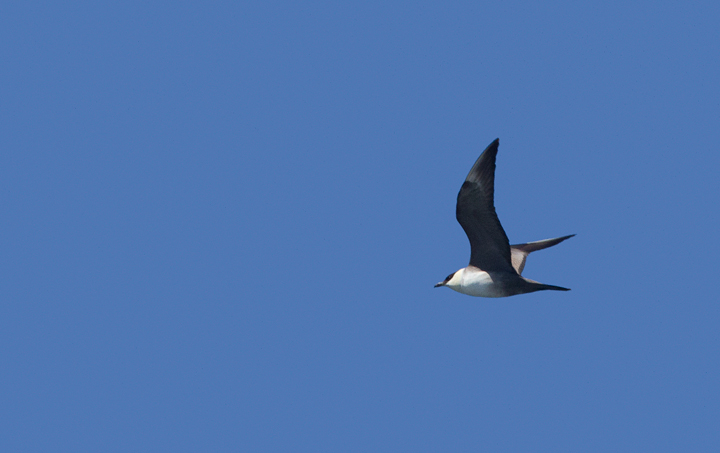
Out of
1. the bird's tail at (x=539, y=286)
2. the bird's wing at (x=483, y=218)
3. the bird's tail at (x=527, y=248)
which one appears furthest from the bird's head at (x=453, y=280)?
the bird's tail at (x=527, y=248)

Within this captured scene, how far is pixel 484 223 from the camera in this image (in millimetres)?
12195

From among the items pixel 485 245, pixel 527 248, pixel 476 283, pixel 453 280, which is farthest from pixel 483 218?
pixel 527 248

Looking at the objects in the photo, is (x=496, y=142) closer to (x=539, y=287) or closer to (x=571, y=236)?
(x=539, y=287)

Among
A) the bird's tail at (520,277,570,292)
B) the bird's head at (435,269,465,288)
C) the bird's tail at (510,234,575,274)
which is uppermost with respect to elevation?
the bird's tail at (510,234,575,274)

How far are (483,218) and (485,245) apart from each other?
0.51 m

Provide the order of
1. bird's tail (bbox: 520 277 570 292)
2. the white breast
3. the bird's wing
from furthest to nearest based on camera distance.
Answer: the white breast → bird's tail (bbox: 520 277 570 292) → the bird's wing

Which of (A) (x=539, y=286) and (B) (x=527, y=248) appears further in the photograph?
(B) (x=527, y=248)

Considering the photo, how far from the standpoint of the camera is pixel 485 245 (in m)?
12.5

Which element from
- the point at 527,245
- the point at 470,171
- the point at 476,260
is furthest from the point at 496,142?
the point at 527,245

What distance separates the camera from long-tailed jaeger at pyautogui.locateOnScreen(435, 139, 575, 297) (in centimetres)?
1194

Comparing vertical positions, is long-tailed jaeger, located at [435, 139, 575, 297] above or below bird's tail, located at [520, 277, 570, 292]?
above

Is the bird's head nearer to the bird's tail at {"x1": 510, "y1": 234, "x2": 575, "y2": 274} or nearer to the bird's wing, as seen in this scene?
the bird's wing

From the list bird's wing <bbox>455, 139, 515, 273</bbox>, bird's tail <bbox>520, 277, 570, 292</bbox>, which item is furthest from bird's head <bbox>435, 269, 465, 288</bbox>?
bird's tail <bbox>520, 277, 570, 292</bbox>

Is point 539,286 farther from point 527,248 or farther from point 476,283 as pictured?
point 527,248
